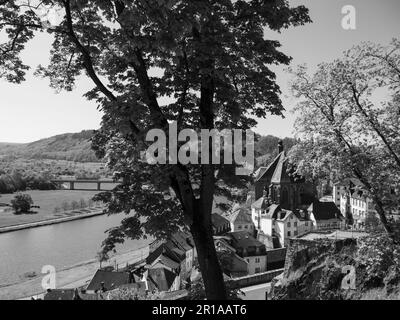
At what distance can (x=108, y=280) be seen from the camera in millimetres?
27781

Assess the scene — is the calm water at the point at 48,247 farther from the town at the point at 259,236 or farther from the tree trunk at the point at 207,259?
the tree trunk at the point at 207,259

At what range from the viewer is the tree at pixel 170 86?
5484mm

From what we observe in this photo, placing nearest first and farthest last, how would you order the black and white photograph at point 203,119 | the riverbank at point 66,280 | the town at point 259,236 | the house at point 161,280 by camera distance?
the black and white photograph at point 203,119, the house at point 161,280, the town at point 259,236, the riverbank at point 66,280

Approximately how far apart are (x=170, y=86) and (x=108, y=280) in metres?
24.6

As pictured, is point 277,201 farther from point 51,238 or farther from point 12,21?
point 12,21

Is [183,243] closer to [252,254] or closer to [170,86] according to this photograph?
[252,254]

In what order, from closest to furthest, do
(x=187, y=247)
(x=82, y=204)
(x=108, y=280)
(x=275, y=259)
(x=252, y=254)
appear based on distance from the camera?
1. (x=108, y=280)
2. (x=252, y=254)
3. (x=275, y=259)
4. (x=187, y=247)
5. (x=82, y=204)

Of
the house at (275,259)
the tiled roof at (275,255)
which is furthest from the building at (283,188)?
the house at (275,259)

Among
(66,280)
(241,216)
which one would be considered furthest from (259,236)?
(66,280)

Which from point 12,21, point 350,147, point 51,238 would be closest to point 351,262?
point 350,147

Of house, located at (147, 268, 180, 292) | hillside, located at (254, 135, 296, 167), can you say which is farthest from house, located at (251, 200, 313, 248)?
house, located at (147, 268, 180, 292)


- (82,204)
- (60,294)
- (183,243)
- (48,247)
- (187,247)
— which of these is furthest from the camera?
(82,204)

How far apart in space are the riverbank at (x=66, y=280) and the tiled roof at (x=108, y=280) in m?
9.00

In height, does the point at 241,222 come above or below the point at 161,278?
above
